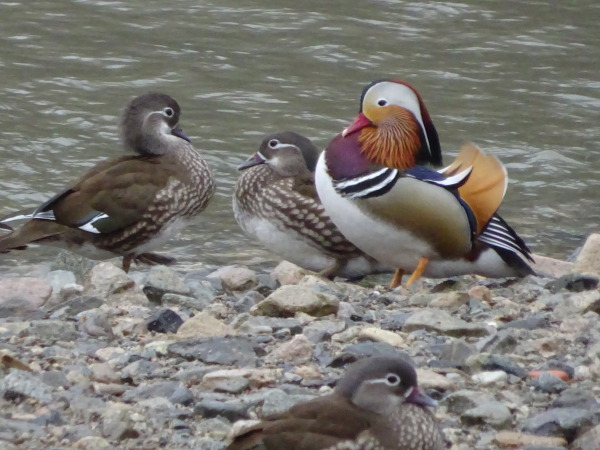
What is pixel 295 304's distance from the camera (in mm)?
5133

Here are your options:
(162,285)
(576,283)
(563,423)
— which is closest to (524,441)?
(563,423)

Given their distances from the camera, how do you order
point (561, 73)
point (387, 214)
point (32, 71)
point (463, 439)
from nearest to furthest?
point (463, 439) → point (387, 214) → point (32, 71) → point (561, 73)

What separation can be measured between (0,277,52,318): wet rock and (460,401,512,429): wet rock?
7.90 ft

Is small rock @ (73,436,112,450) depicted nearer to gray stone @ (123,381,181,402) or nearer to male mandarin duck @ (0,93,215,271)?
gray stone @ (123,381,181,402)

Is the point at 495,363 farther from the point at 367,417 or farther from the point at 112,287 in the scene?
the point at 112,287

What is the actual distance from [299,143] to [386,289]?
127 cm

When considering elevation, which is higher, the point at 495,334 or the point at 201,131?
the point at 495,334

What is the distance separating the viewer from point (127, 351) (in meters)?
4.63

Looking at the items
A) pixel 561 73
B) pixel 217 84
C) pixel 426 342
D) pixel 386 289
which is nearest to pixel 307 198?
pixel 386 289

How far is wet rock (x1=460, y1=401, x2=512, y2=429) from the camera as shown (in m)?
3.86

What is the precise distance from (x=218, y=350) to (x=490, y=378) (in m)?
0.95

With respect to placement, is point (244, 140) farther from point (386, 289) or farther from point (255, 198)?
point (386, 289)

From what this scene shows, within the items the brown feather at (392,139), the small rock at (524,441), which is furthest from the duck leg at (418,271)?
the small rock at (524,441)

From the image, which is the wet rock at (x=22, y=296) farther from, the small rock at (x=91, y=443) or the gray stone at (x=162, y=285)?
the small rock at (x=91, y=443)
